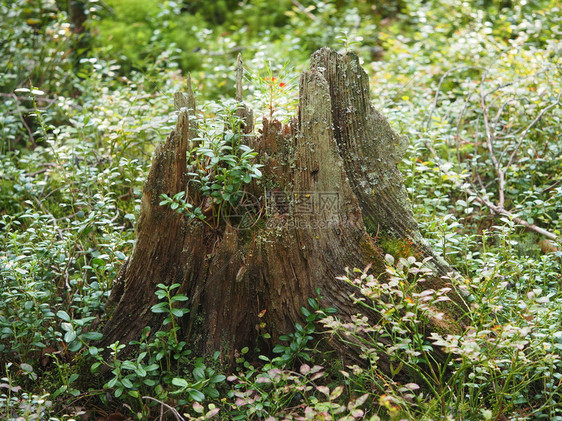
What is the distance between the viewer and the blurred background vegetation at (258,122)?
2.90 metres

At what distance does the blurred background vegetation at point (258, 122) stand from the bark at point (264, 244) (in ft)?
0.91

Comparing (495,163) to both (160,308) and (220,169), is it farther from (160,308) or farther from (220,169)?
(160,308)

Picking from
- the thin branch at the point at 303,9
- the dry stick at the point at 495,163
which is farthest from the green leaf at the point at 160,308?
the thin branch at the point at 303,9

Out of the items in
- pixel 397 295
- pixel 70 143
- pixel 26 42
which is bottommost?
pixel 397 295

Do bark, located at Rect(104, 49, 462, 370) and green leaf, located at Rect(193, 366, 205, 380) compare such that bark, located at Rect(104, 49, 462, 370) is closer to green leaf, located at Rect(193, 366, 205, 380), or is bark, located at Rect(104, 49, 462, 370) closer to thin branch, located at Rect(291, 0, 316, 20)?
green leaf, located at Rect(193, 366, 205, 380)

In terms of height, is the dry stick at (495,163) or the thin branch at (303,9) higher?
the thin branch at (303,9)

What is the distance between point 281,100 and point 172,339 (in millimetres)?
1681

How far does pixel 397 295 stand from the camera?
9.84 ft

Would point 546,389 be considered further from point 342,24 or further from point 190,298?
point 342,24

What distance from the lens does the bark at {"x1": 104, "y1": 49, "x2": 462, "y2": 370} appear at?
2998 mm

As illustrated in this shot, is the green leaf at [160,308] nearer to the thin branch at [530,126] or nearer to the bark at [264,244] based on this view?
the bark at [264,244]

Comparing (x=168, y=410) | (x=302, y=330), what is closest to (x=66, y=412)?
(x=168, y=410)

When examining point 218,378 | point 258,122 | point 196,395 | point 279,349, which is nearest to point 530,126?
point 258,122

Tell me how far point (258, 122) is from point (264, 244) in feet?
2.93
